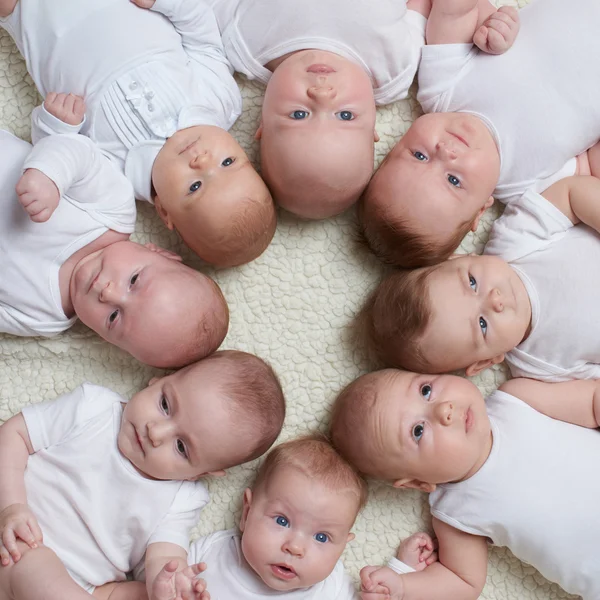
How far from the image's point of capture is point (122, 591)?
148 cm

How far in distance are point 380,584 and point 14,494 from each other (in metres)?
0.70

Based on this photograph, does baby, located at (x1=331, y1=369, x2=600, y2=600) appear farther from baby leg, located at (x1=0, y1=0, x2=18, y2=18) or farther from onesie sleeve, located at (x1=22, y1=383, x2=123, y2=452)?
baby leg, located at (x1=0, y1=0, x2=18, y2=18)

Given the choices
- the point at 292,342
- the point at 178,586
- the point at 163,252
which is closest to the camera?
the point at 178,586

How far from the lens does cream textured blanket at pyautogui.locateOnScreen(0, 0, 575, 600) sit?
158 centimetres

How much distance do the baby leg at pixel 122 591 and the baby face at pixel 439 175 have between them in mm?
847

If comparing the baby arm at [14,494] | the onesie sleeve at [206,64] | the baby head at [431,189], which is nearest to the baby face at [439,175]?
the baby head at [431,189]

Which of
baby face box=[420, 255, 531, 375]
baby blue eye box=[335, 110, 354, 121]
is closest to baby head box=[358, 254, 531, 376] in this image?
baby face box=[420, 255, 531, 375]

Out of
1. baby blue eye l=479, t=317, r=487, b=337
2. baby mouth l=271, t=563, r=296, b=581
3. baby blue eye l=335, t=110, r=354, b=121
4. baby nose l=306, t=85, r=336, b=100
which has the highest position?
baby nose l=306, t=85, r=336, b=100

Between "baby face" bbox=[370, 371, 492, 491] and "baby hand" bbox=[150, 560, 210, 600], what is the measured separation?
1.28ft

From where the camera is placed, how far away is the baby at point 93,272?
1.40 m

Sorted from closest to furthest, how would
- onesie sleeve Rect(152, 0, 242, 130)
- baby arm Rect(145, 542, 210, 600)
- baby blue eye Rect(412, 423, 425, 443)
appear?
baby arm Rect(145, 542, 210, 600) → baby blue eye Rect(412, 423, 425, 443) → onesie sleeve Rect(152, 0, 242, 130)

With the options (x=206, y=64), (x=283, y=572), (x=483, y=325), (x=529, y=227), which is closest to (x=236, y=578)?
(x=283, y=572)

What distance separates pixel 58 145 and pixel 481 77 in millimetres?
825

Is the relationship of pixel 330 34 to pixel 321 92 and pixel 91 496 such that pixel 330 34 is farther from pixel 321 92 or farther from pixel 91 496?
pixel 91 496
